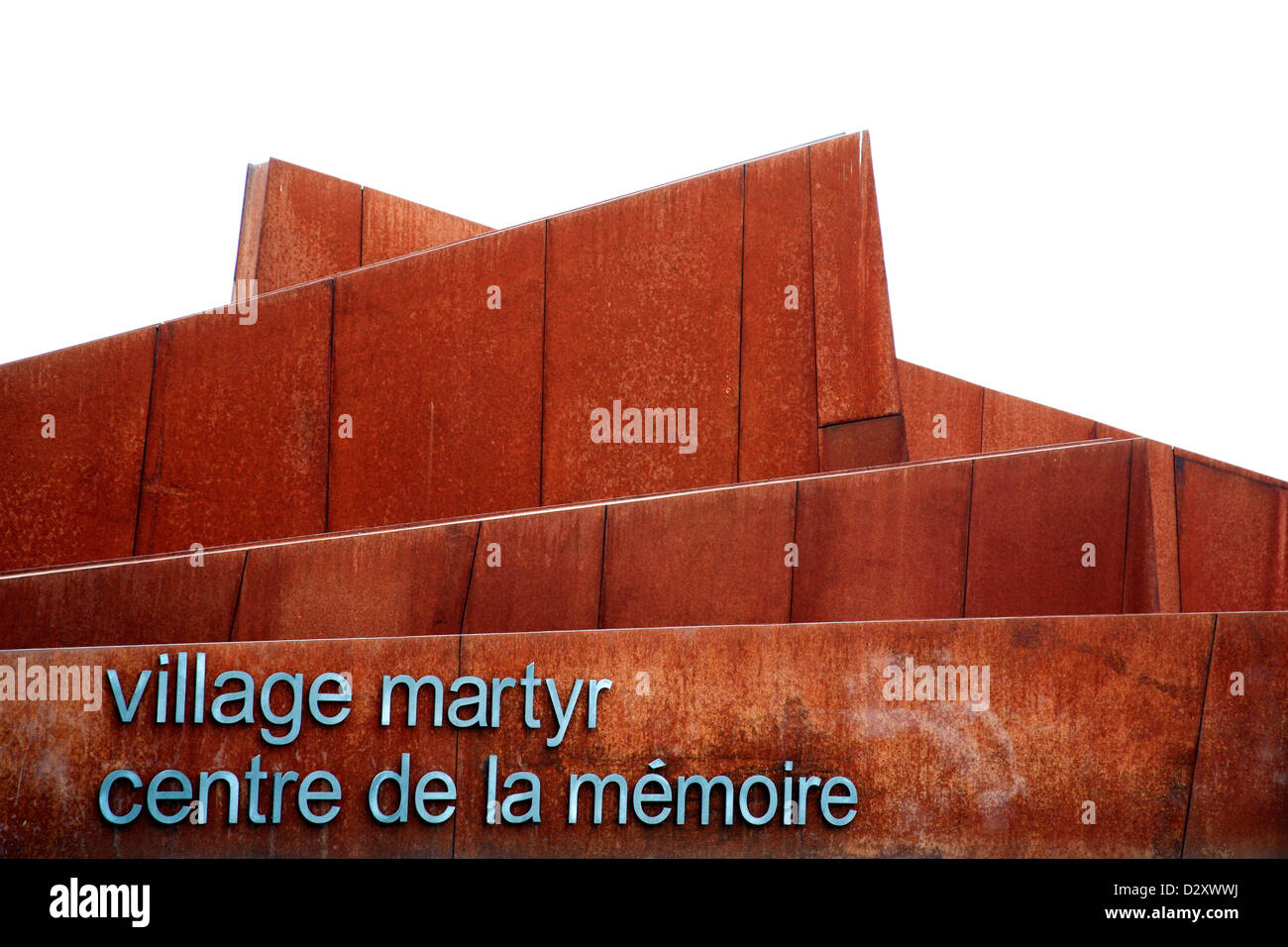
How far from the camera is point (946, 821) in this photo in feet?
27.8

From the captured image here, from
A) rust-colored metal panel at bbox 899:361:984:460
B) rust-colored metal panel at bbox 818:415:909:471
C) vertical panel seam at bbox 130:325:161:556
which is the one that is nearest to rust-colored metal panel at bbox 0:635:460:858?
vertical panel seam at bbox 130:325:161:556

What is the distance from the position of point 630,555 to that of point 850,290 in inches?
133

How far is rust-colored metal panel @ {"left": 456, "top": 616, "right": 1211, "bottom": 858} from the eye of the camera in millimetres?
8398

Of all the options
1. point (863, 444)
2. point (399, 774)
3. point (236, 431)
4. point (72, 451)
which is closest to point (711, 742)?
point (399, 774)

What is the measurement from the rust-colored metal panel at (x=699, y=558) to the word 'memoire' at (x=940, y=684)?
1.85m

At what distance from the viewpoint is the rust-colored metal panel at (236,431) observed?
12109 mm

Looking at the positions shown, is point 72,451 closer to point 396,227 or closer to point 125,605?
point 125,605

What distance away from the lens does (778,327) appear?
12.2m

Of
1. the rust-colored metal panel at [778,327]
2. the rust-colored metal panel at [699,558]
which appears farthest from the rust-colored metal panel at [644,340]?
the rust-colored metal panel at [699,558]

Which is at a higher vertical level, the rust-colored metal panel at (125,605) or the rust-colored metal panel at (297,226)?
the rust-colored metal panel at (297,226)

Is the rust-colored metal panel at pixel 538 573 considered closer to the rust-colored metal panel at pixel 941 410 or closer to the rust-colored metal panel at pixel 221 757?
the rust-colored metal panel at pixel 221 757

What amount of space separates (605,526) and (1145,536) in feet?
13.1
